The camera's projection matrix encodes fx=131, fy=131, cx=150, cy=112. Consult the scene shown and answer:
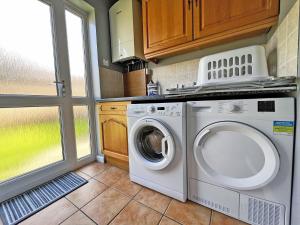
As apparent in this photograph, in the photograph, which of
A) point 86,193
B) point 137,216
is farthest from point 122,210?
point 86,193

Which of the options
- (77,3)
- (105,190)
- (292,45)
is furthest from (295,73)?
(77,3)

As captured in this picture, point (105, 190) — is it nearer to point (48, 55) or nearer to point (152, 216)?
point (152, 216)

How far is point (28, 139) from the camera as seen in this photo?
1.30m

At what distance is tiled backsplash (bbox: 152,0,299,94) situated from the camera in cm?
72

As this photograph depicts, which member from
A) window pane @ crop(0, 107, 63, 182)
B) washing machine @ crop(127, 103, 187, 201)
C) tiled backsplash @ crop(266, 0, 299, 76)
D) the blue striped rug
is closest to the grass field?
window pane @ crop(0, 107, 63, 182)

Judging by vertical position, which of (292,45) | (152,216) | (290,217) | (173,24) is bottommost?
(152,216)

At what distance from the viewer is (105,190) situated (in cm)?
125

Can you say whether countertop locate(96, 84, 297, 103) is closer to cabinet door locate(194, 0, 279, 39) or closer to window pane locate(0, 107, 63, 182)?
cabinet door locate(194, 0, 279, 39)

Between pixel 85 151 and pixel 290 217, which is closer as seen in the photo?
pixel 290 217

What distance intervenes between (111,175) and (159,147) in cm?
71

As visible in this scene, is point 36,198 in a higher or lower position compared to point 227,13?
lower

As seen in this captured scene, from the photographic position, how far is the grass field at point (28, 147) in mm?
1168

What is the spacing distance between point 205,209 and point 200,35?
60.2 inches

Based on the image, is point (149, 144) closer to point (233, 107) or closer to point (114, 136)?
point (114, 136)
